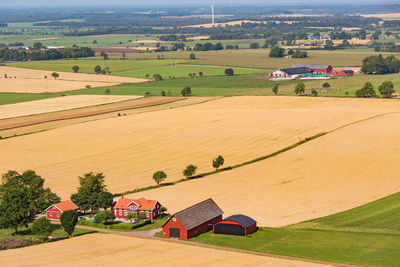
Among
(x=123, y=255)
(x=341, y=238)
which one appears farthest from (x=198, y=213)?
(x=341, y=238)

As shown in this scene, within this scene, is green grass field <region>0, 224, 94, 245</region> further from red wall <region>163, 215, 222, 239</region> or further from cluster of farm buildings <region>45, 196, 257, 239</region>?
red wall <region>163, 215, 222, 239</region>

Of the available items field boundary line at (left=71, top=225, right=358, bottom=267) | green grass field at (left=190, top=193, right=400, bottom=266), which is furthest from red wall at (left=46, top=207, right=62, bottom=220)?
green grass field at (left=190, top=193, right=400, bottom=266)

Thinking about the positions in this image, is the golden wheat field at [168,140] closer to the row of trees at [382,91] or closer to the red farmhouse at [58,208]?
the row of trees at [382,91]

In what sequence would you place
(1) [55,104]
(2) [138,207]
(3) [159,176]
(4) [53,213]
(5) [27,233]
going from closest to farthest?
1. (5) [27,233]
2. (2) [138,207]
3. (4) [53,213]
4. (3) [159,176]
5. (1) [55,104]

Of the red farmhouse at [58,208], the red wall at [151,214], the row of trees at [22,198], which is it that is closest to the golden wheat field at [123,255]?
the row of trees at [22,198]

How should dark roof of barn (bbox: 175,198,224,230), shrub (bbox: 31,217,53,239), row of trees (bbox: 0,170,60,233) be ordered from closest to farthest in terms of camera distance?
shrub (bbox: 31,217,53,239) → dark roof of barn (bbox: 175,198,224,230) → row of trees (bbox: 0,170,60,233)

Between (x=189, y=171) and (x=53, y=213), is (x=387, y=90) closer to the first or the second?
(x=189, y=171)

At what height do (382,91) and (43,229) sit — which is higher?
(382,91)
